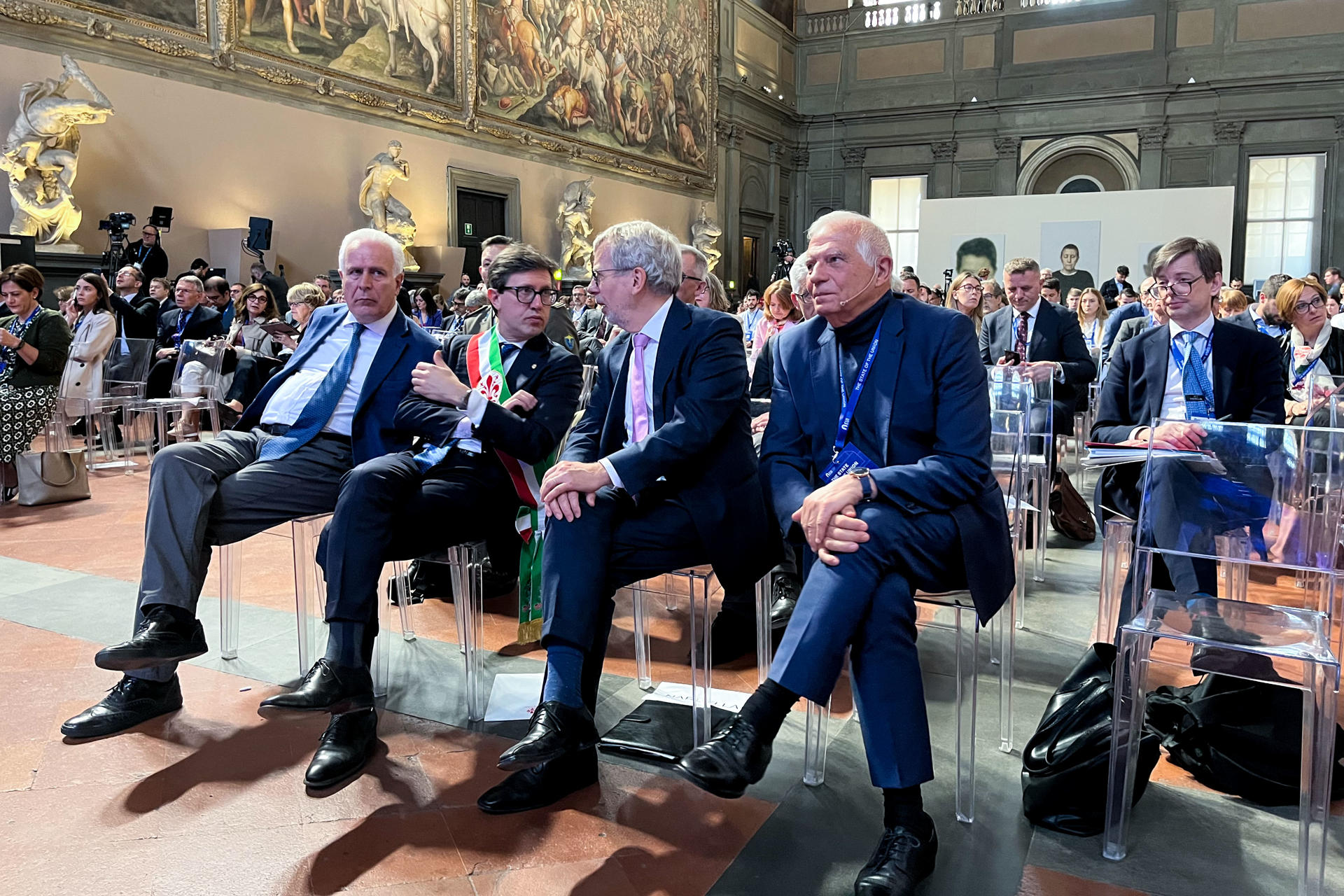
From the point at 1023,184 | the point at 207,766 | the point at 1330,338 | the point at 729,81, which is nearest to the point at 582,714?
the point at 207,766

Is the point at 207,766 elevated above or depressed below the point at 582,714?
below

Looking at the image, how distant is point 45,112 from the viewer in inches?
325

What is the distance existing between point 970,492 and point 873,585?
33 centimetres

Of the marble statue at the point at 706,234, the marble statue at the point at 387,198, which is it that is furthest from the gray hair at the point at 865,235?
the marble statue at the point at 706,234

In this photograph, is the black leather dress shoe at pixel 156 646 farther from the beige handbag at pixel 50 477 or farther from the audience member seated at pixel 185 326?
the audience member seated at pixel 185 326

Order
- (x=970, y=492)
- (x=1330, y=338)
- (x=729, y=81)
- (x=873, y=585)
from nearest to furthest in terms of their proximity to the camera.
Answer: (x=873, y=585), (x=970, y=492), (x=1330, y=338), (x=729, y=81)

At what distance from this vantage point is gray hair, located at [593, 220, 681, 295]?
2.45 meters

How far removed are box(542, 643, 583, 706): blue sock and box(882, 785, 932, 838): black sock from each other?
71 cm

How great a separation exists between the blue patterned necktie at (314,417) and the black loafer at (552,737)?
1189mm

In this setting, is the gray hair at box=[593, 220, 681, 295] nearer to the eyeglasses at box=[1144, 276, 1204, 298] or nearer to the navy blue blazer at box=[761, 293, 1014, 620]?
the navy blue blazer at box=[761, 293, 1014, 620]

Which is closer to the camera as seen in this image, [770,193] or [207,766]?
[207,766]

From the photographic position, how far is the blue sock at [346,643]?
2.31 metres

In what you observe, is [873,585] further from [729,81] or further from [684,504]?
[729,81]

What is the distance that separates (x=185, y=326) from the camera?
7.60 meters
